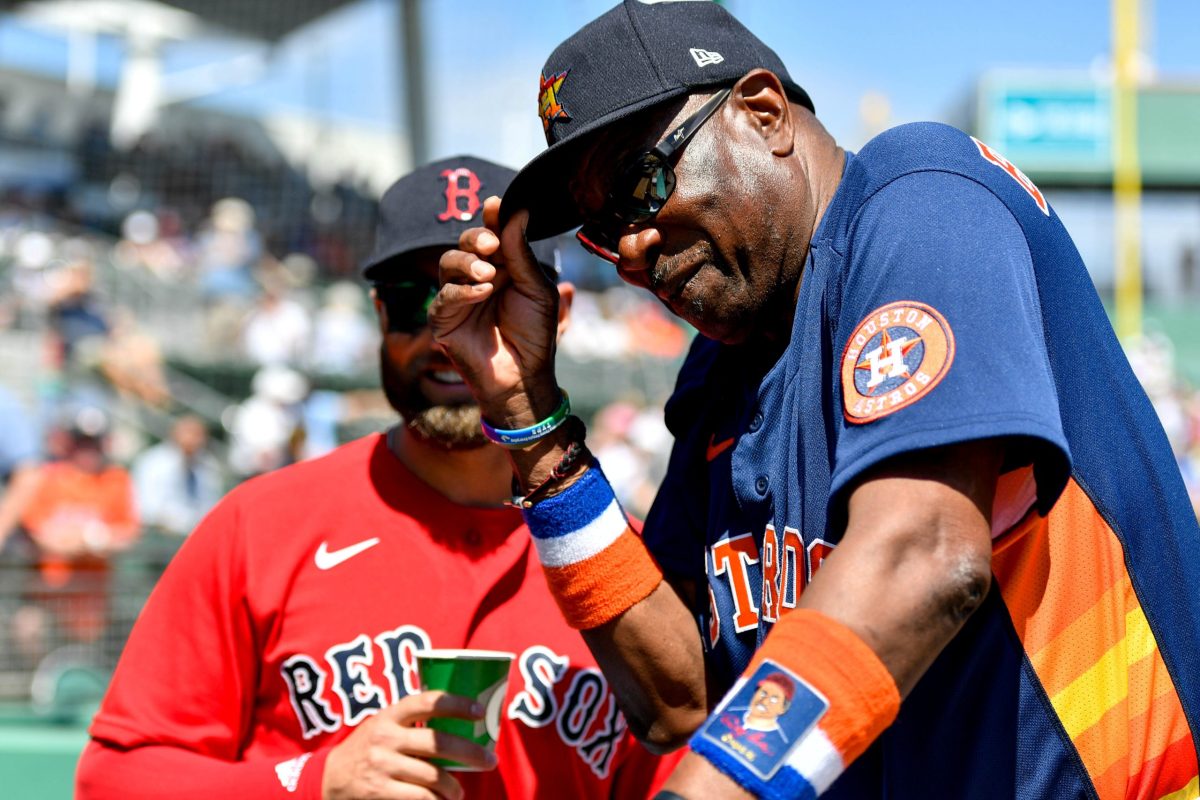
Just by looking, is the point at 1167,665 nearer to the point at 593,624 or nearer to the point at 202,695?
the point at 593,624

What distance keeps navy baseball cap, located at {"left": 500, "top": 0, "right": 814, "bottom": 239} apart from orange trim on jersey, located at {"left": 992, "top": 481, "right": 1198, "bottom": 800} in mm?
767

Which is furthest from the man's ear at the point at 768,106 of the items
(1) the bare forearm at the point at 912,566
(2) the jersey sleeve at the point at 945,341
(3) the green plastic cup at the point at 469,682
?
(3) the green plastic cup at the point at 469,682

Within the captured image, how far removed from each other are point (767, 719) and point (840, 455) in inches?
12.7

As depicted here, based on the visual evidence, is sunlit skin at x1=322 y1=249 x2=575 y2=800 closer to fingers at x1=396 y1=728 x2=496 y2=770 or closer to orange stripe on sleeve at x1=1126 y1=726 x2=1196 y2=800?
fingers at x1=396 y1=728 x2=496 y2=770

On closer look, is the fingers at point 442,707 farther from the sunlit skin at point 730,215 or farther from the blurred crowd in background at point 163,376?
the blurred crowd in background at point 163,376

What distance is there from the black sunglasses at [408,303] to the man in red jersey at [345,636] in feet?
0.22

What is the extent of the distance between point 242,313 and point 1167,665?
12.8 metres

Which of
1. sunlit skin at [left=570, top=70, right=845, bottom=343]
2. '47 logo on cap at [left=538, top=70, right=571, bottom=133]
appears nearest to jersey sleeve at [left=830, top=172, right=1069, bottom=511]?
sunlit skin at [left=570, top=70, right=845, bottom=343]

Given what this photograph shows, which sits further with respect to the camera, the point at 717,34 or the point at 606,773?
the point at 606,773

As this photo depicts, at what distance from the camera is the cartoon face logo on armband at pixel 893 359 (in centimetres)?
142

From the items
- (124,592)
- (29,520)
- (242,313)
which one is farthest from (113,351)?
(124,592)

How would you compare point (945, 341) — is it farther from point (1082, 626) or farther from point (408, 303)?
point (408, 303)

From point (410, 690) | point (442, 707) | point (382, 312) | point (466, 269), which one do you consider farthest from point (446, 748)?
point (382, 312)

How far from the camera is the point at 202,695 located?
2562 mm
